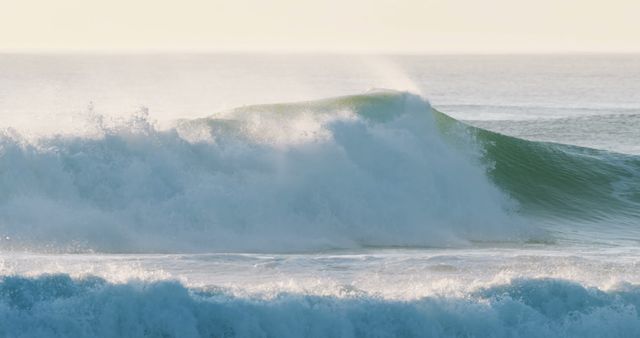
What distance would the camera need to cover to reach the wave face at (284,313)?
450 inches

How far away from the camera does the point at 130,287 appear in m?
11.8

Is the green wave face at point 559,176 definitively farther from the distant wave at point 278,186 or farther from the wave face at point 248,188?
the wave face at point 248,188

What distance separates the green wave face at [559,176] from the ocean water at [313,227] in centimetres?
6

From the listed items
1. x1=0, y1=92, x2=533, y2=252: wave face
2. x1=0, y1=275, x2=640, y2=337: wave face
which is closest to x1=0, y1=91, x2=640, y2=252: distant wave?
x1=0, y1=92, x2=533, y2=252: wave face

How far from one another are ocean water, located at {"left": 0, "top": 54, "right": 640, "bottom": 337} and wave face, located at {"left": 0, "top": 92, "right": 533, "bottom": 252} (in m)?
0.04

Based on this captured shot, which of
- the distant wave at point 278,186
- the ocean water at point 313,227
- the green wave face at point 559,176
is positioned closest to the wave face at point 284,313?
the ocean water at point 313,227

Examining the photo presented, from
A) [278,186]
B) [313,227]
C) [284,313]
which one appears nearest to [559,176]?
[278,186]

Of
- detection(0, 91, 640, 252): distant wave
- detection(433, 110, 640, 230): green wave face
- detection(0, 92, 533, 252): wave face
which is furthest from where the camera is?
detection(433, 110, 640, 230): green wave face

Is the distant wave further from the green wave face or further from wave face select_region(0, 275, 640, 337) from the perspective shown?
wave face select_region(0, 275, 640, 337)

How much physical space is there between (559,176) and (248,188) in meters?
8.56

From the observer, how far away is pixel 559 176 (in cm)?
2552

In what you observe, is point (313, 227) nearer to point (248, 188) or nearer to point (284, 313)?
point (248, 188)

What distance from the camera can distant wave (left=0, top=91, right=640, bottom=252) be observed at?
18.0 metres

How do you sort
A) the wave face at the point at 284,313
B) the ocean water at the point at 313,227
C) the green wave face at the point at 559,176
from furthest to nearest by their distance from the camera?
the green wave face at the point at 559,176 → the ocean water at the point at 313,227 → the wave face at the point at 284,313
